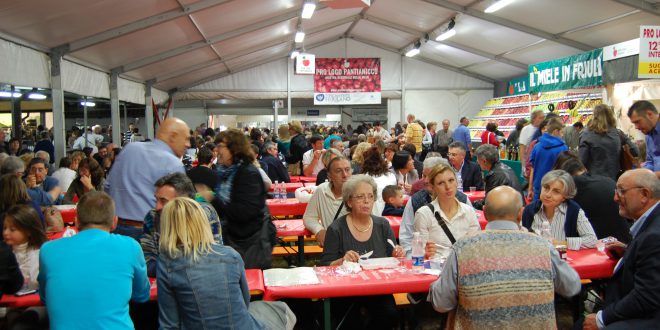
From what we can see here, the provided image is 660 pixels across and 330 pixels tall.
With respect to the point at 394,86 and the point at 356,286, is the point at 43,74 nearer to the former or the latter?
the point at 356,286

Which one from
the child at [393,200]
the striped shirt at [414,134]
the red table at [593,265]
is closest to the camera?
the red table at [593,265]

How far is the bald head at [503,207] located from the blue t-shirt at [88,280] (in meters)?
1.77

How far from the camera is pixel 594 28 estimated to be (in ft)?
41.9

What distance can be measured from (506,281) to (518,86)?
17810 mm

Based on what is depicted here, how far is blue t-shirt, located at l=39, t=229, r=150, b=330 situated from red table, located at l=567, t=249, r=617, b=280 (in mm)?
2744

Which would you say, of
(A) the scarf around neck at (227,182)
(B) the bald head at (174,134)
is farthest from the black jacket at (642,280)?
(B) the bald head at (174,134)

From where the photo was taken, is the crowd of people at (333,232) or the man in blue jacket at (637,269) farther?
the man in blue jacket at (637,269)

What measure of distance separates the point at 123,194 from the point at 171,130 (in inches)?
23.5

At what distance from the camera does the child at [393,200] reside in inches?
225

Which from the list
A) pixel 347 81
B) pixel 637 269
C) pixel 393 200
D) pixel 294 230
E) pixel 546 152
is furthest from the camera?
pixel 347 81

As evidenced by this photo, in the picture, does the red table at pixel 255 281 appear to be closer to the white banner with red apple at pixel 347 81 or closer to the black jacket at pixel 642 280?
the black jacket at pixel 642 280

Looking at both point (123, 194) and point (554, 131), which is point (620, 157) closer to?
point (554, 131)

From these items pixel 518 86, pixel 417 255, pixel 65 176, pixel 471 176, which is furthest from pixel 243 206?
pixel 518 86

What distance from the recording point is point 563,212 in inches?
164
